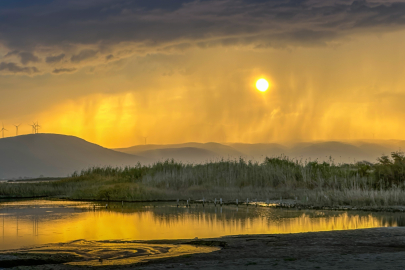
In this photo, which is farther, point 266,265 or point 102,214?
point 102,214

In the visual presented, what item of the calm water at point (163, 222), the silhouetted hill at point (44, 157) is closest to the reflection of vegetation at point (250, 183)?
the calm water at point (163, 222)

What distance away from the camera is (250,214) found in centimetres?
2294

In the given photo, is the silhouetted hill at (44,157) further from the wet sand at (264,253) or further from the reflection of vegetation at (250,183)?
the wet sand at (264,253)

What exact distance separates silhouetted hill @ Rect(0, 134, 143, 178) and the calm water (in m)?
135

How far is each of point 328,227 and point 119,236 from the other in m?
7.17

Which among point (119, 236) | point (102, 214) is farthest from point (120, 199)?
point (119, 236)

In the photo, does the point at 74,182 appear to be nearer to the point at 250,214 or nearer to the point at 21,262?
the point at 250,214

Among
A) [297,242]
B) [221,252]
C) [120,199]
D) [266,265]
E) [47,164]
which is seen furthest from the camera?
[47,164]

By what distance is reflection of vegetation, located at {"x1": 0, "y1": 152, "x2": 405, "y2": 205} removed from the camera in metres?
31.1

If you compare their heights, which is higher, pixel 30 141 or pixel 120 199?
pixel 30 141

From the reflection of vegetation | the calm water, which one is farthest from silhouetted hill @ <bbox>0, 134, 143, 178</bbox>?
the calm water

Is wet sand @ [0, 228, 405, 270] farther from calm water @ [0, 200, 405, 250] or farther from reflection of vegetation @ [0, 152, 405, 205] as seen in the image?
reflection of vegetation @ [0, 152, 405, 205]

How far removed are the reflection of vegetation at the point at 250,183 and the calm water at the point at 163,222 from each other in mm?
4816

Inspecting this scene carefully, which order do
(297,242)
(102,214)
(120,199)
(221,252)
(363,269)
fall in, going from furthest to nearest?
(120,199) < (102,214) < (297,242) < (221,252) < (363,269)
